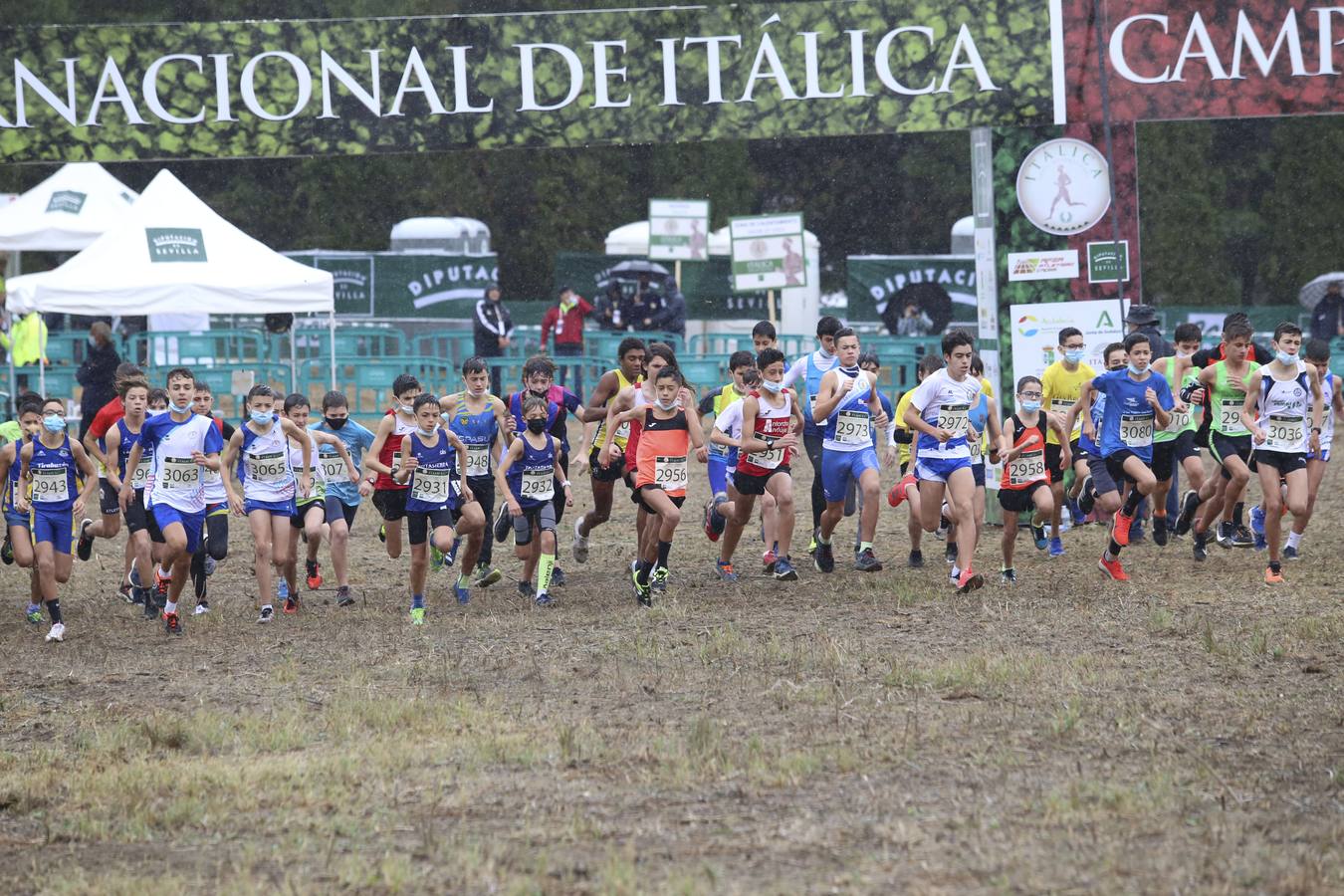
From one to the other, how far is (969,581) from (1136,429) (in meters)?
2.32

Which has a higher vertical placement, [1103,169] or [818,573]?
[1103,169]

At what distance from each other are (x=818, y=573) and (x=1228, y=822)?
734 centimetres

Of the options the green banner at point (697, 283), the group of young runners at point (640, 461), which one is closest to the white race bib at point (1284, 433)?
the group of young runners at point (640, 461)

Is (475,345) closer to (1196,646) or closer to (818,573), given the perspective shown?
(818,573)

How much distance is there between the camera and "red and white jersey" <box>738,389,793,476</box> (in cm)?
1284

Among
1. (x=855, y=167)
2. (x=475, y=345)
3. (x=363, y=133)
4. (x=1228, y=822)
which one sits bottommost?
(x=1228, y=822)

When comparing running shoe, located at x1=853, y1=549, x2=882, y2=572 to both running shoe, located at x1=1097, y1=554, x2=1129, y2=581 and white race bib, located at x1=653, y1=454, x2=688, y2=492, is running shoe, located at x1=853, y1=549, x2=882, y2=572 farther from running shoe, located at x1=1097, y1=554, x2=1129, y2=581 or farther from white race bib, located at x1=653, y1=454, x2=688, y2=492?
white race bib, located at x1=653, y1=454, x2=688, y2=492

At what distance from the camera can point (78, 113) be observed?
17.5 m

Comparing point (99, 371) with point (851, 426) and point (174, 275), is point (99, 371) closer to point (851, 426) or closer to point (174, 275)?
point (174, 275)

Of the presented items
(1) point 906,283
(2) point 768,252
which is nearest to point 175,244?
(2) point 768,252

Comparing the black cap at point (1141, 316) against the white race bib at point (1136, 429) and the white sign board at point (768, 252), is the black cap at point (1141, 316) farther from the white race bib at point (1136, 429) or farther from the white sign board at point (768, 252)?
the white sign board at point (768, 252)

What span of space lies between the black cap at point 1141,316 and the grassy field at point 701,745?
129 inches

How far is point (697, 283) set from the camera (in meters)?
32.8

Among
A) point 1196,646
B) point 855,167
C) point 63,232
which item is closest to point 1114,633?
point 1196,646
